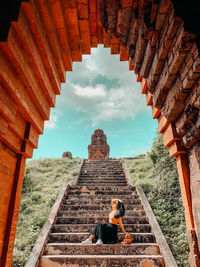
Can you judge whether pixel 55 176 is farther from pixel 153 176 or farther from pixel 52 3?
pixel 52 3

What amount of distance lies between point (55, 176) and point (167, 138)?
9433mm

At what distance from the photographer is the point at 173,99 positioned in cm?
218

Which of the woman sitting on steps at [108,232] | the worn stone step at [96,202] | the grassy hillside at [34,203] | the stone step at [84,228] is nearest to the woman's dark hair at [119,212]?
the woman sitting on steps at [108,232]

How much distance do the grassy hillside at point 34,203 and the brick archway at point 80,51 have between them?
9.16 feet

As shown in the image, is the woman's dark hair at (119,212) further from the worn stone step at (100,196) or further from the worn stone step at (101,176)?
the worn stone step at (101,176)

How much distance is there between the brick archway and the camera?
1.78 meters

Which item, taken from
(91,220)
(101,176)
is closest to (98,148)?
(101,176)

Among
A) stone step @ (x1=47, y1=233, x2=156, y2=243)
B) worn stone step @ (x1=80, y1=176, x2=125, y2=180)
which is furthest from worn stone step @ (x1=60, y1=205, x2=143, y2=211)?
worn stone step @ (x1=80, y1=176, x2=125, y2=180)

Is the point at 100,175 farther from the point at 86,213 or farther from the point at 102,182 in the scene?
the point at 86,213

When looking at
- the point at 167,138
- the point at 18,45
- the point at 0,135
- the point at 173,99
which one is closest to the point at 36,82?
the point at 18,45

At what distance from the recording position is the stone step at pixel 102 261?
3.33 metres

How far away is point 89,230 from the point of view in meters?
4.43

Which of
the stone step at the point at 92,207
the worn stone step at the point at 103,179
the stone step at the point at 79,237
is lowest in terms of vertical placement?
the stone step at the point at 79,237

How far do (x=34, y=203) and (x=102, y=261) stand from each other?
15.8 ft
